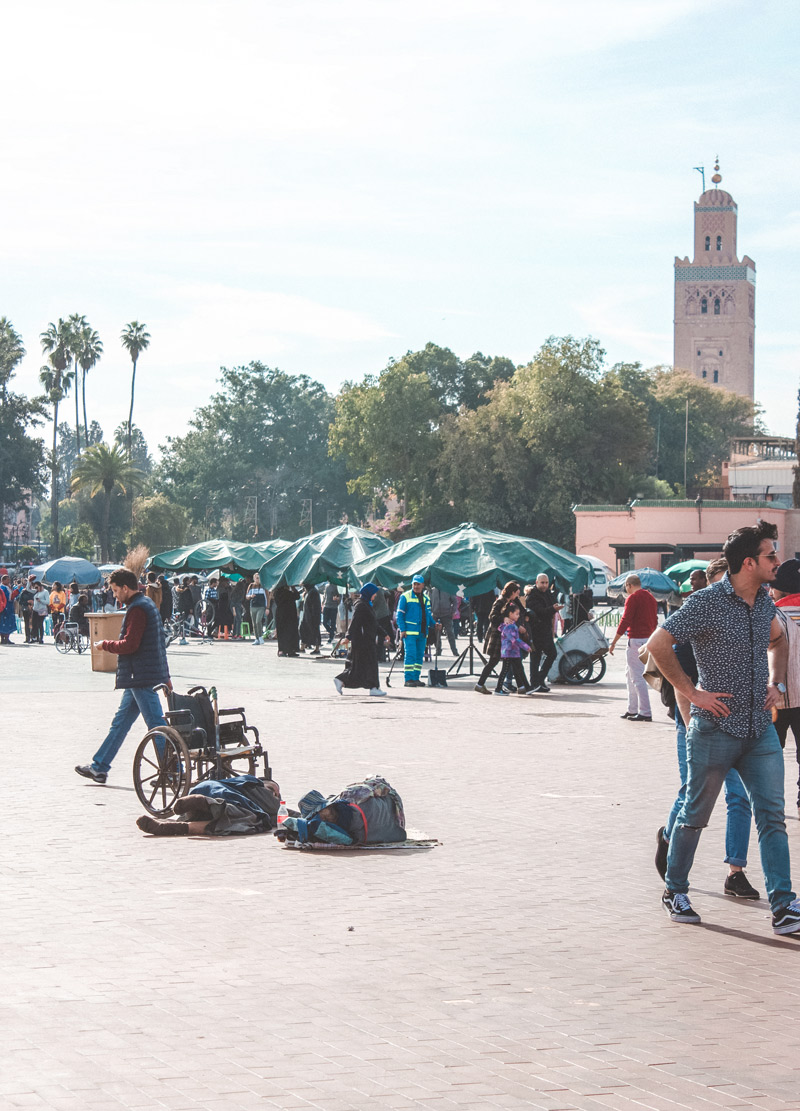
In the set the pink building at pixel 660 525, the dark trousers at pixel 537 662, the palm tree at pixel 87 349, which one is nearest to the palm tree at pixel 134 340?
the palm tree at pixel 87 349

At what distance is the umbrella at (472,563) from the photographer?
82.8ft

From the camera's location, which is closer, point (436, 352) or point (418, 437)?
point (418, 437)

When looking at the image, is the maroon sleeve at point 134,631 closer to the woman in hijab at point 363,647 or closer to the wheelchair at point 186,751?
the wheelchair at point 186,751

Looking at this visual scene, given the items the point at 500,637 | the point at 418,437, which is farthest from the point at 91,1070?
the point at 418,437

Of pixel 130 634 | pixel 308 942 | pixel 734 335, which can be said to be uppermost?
pixel 734 335

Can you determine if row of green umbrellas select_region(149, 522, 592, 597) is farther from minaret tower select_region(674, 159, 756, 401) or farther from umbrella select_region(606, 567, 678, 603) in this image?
minaret tower select_region(674, 159, 756, 401)

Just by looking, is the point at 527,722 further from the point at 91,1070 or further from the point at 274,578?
the point at 274,578

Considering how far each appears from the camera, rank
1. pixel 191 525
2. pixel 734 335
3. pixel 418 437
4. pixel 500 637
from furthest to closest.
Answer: pixel 734 335 → pixel 191 525 → pixel 418 437 → pixel 500 637

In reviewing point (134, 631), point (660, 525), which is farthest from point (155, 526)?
point (134, 631)

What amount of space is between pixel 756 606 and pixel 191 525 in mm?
102110

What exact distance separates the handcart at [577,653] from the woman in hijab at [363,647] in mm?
3593

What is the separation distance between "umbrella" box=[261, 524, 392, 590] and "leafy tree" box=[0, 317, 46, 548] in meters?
47.6

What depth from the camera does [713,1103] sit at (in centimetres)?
414

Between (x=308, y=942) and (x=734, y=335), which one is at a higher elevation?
(x=734, y=335)
